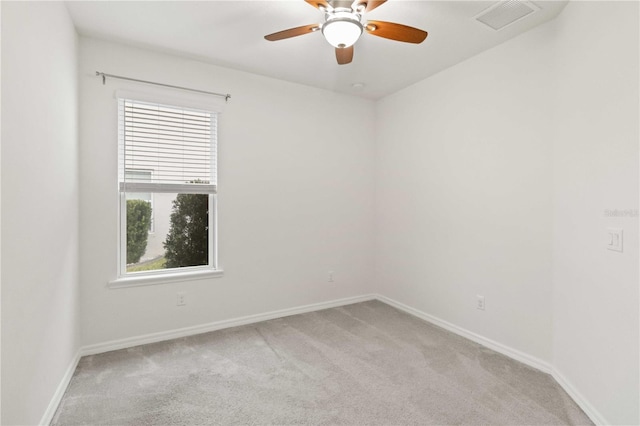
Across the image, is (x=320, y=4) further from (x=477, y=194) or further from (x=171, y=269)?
(x=171, y=269)

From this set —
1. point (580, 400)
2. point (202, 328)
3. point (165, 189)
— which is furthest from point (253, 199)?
point (580, 400)

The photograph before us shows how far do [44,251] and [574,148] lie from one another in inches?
132

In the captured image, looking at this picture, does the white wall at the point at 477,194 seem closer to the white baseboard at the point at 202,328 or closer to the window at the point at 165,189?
the white baseboard at the point at 202,328

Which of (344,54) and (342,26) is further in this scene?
(344,54)

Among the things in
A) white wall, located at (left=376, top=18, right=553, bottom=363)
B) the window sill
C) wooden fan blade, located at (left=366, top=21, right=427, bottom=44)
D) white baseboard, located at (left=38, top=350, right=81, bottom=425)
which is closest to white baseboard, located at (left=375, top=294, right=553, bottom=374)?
white wall, located at (left=376, top=18, right=553, bottom=363)

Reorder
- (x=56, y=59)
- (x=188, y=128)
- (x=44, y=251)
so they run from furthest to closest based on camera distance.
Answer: (x=188, y=128) < (x=56, y=59) < (x=44, y=251)

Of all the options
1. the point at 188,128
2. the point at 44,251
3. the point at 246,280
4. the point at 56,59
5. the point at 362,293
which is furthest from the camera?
the point at 362,293

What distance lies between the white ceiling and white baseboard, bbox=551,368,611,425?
2.57 m

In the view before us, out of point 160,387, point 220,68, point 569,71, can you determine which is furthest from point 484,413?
point 220,68

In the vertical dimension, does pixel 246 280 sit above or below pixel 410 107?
below

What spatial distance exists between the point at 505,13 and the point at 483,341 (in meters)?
2.64

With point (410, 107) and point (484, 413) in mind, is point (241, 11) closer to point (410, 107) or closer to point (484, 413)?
point (410, 107)

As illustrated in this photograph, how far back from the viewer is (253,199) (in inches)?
137

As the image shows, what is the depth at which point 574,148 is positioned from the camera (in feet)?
7.20
